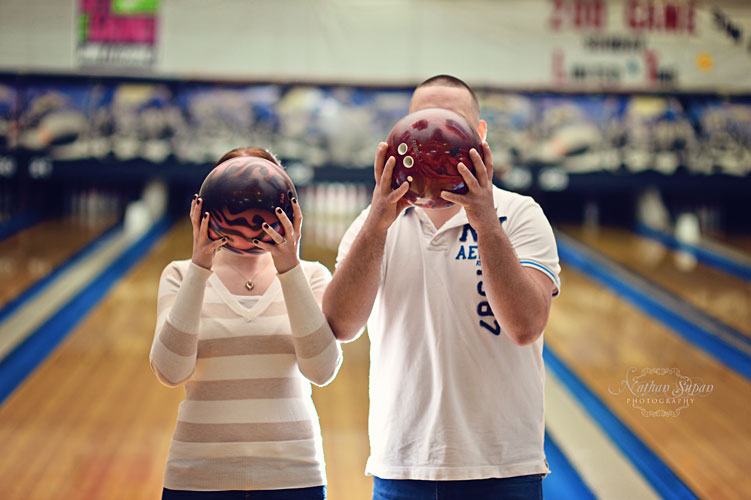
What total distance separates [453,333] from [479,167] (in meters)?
0.26

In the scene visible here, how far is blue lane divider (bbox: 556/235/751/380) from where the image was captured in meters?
3.34

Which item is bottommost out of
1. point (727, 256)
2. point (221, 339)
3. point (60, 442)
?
point (60, 442)

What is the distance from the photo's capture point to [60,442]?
2682 millimetres

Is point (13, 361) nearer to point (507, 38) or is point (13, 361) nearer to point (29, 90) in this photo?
point (29, 90)

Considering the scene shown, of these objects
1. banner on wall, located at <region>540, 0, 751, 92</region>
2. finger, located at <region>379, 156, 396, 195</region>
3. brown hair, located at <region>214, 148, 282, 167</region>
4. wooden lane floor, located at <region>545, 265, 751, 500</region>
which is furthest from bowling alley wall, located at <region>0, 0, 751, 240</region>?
finger, located at <region>379, 156, 396, 195</region>

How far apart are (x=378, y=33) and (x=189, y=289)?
189 inches

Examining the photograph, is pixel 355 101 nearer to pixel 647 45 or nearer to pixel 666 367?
pixel 647 45

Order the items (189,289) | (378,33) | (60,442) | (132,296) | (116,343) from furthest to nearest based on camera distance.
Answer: (378,33)
(132,296)
(116,343)
(60,442)
(189,289)

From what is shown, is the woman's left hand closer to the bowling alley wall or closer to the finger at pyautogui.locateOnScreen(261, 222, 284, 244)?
the finger at pyautogui.locateOnScreen(261, 222, 284, 244)

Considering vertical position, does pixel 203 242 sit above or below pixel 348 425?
above

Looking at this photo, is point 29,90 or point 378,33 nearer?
point 29,90

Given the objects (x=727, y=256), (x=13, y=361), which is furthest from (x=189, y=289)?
(x=727, y=256)

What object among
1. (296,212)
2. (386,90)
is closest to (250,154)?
(296,212)

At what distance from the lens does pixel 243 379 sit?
116 centimetres
